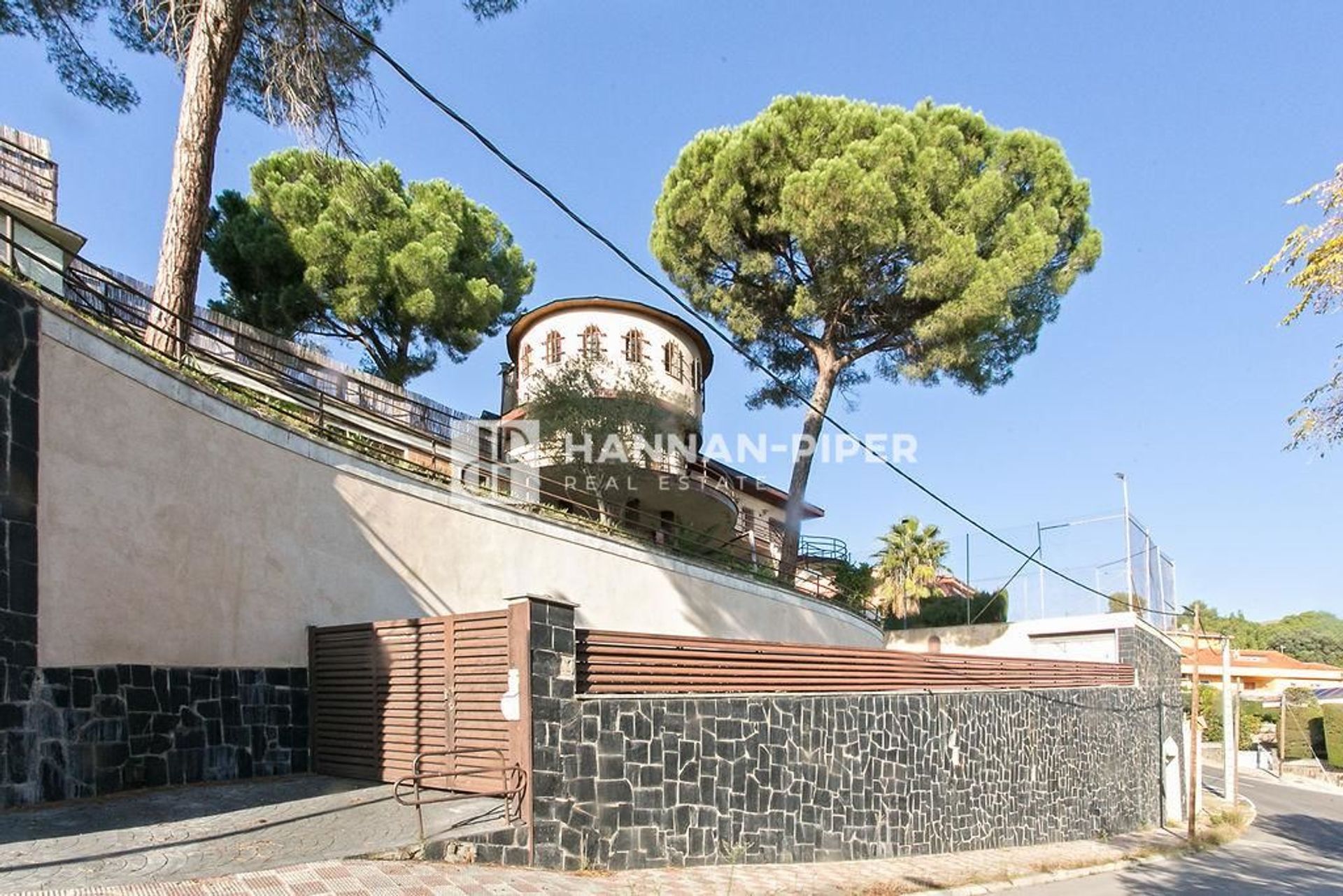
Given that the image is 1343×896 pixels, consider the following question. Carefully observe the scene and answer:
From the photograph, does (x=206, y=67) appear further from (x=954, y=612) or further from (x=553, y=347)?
(x=954, y=612)

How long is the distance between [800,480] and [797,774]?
40.7 ft

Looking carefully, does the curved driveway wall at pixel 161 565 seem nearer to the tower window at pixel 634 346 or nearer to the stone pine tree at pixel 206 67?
the stone pine tree at pixel 206 67

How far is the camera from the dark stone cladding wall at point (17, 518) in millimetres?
6984

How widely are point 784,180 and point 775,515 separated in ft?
50.2

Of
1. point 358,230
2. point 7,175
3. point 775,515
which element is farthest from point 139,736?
point 775,515

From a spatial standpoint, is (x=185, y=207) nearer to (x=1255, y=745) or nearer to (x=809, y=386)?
(x=809, y=386)

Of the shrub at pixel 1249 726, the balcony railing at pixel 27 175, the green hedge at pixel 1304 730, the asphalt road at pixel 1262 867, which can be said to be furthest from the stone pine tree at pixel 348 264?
the shrub at pixel 1249 726

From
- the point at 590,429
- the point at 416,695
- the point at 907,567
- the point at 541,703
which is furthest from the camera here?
the point at 907,567

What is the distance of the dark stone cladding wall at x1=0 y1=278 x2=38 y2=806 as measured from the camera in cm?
698

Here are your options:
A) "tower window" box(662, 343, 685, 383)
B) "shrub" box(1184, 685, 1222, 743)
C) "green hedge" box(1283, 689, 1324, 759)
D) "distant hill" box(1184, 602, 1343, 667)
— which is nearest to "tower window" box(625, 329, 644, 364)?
"tower window" box(662, 343, 685, 383)

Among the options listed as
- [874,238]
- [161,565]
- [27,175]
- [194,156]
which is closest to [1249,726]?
[874,238]

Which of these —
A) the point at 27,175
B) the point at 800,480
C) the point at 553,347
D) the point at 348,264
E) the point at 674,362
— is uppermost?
the point at 348,264

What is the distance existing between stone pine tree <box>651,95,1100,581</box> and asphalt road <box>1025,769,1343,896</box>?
9905mm

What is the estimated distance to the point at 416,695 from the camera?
8.38 meters
